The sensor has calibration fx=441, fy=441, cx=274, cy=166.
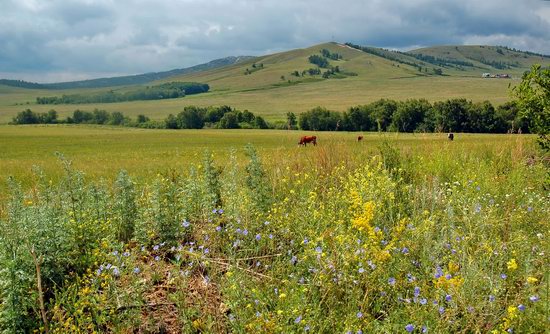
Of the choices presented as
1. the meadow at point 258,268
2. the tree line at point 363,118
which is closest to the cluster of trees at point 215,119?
the tree line at point 363,118

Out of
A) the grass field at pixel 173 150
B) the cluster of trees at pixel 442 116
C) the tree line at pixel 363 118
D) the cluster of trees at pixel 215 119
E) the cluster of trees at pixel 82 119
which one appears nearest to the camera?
the grass field at pixel 173 150

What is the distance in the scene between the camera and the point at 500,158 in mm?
10836

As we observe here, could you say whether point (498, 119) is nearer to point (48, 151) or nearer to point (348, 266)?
point (48, 151)

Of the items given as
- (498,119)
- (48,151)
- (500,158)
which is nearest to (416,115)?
(498,119)

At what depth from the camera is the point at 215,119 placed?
101 metres

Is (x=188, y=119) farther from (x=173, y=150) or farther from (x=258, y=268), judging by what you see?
(x=258, y=268)

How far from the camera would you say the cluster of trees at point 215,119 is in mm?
92438

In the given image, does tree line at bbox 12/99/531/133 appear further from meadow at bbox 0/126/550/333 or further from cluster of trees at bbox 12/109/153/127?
meadow at bbox 0/126/550/333

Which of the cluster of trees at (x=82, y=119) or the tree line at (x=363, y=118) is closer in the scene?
the tree line at (x=363, y=118)

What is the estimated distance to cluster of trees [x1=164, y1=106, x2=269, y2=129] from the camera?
9244 centimetres

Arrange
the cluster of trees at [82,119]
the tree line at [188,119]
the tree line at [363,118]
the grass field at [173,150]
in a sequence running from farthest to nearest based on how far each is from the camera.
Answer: the cluster of trees at [82,119]
the tree line at [188,119]
the tree line at [363,118]
the grass field at [173,150]

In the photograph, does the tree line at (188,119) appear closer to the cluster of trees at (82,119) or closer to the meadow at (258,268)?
the cluster of trees at (82,119)

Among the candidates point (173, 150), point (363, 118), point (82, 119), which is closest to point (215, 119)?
point (363, 118)

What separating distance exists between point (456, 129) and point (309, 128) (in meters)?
27.1
